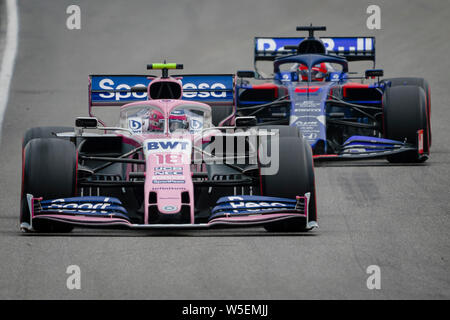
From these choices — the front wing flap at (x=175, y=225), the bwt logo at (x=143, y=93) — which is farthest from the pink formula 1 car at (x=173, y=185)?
the bwt logo at (x=143, y=93)

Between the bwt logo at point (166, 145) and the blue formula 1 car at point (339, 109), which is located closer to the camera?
the bwt logo at point (166, 145)

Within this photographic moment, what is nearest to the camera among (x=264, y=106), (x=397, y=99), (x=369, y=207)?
(x=369, y=207)

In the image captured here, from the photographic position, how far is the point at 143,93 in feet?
56.4

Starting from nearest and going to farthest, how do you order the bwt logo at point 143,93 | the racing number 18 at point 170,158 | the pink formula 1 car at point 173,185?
the pink formula 1 car at point 173,185 → the racing number 18 at point 170,158 → the bwt logo at point 143,93

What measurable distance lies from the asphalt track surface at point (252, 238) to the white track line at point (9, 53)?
261 millimetres

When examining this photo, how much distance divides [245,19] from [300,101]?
1630 centimetres

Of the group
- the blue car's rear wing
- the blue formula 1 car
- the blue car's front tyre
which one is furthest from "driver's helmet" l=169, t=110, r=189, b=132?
the blue car's rear wing

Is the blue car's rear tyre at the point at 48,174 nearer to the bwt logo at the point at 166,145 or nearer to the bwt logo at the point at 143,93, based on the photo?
the bwt logo at the point at 166,145

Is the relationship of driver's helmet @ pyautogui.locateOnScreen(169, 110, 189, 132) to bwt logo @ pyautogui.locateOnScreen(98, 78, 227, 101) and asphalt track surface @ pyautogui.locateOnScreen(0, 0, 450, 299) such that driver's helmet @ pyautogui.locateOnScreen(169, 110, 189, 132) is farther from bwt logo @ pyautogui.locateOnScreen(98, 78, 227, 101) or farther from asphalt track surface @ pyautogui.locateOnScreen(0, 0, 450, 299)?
bwt logo @ pyautogui.locateOnScreen(98, 78, 227, 101)

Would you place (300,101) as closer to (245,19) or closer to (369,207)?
(369,207)

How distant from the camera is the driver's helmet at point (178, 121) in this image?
45.9 ft

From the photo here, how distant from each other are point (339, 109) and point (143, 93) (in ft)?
11.0

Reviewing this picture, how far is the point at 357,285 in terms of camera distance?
901 cm

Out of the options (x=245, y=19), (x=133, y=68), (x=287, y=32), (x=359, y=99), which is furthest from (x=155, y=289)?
(x=245, y=19)
